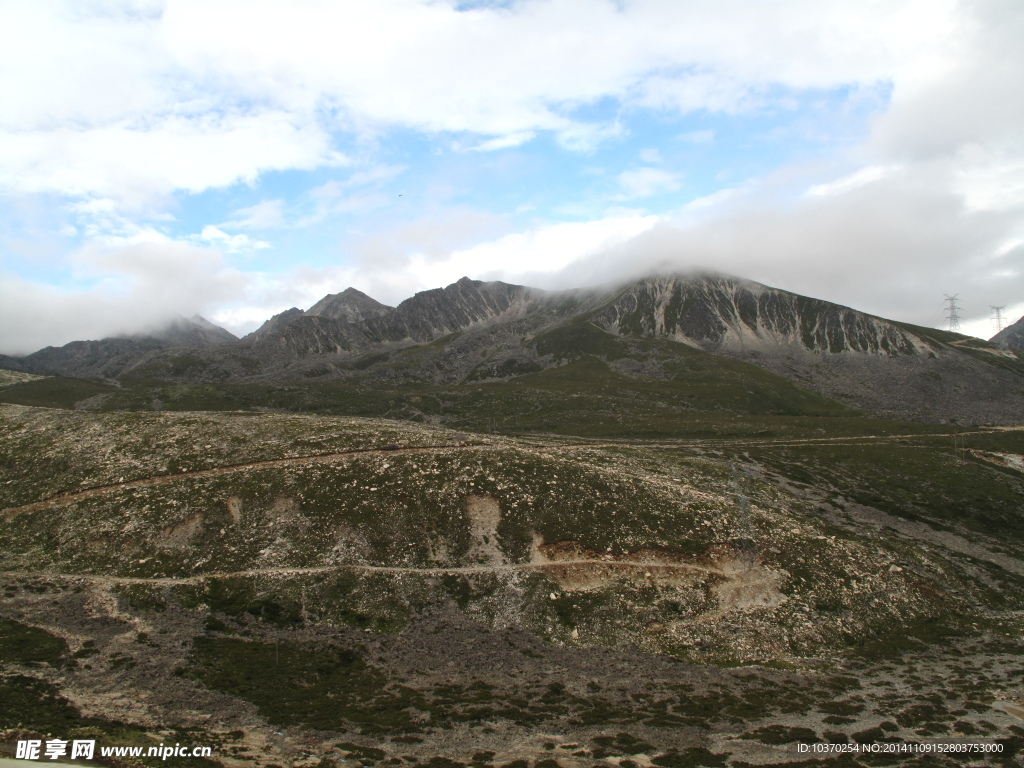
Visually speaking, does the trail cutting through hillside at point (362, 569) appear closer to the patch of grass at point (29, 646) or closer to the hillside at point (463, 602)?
the hillside at point (463, 602)

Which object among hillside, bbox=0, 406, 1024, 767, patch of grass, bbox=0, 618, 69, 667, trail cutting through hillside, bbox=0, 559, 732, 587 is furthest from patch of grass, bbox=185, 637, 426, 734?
trail cutting through hillside, bbox=0, 559, 732, 587

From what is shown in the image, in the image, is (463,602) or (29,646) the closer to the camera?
(29,646)

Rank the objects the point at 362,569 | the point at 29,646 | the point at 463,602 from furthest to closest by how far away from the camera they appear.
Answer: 1. the point at 362,569
2. the point at 463,602
3. the point at 29,646

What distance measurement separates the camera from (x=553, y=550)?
180 ft

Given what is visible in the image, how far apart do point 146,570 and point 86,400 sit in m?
190

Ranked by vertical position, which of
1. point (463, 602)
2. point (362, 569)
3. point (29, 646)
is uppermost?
point (362, 569)

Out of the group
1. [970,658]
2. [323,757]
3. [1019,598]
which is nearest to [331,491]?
[323,757]

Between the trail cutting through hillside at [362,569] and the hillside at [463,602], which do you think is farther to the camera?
the trail cutting through hillside at [362,569]

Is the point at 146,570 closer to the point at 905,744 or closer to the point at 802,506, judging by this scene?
the point at 905,744

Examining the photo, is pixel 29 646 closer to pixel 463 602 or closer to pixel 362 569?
pixel 362 569

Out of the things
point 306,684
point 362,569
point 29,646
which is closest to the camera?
point 306,684

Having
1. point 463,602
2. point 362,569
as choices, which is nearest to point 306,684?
point 362,569

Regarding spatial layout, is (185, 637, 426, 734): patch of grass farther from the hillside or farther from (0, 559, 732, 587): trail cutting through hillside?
(0, 559, 732, 587): trail cutting through hillside

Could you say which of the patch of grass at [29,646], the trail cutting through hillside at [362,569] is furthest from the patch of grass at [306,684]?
the trail cutting through hillside at [362,569]
